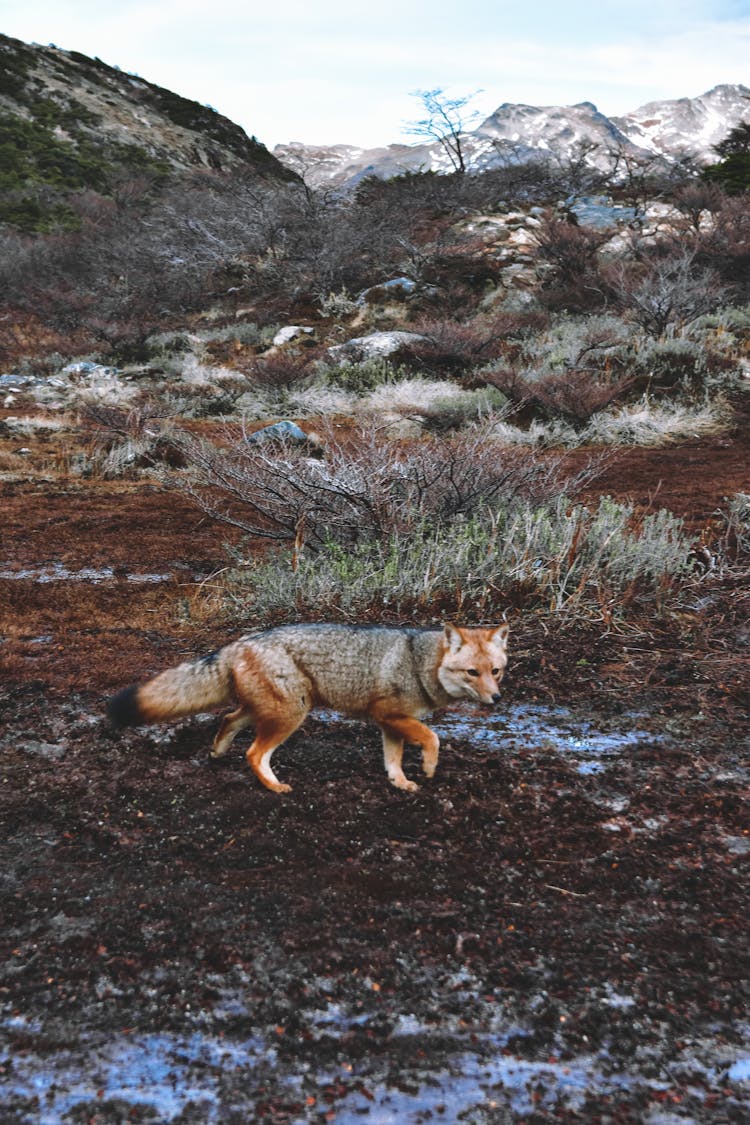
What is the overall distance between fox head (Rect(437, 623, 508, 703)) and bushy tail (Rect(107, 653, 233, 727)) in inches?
34.4

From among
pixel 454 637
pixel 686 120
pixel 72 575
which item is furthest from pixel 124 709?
pixel 686 120

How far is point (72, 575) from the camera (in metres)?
5.81

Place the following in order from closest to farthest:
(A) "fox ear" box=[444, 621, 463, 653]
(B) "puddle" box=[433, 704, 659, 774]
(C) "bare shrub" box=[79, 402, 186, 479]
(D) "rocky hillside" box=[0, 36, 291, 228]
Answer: (A) "fox ear" box=[444, 621, 463, 653]
(B) "puddle" box=[433, 704, 659, 774]
(C) "bare shrub" box=[79, 402, 186, 479]
(D) "rocky hillside" box=[0, 36, 291, 228]

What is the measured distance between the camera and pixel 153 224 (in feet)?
87.7

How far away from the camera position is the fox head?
108 inches

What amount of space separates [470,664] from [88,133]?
43.8 meters

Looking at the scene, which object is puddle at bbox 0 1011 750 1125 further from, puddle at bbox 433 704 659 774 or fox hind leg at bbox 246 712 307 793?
puddle at bbox 433 704 659 774

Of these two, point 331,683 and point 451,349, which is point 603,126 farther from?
point 331,683

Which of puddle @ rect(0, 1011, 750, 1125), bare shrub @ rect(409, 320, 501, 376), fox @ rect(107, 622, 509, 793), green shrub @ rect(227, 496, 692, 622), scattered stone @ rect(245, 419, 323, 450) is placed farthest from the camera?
bare shrub @ rect(409, 320, 501, 376)

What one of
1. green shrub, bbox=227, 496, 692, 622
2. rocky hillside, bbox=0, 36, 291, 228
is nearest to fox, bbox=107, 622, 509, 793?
green shrub, bbox=227, 496, 692, 622

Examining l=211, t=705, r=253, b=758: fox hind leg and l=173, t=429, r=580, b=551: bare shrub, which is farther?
l=173, t=429, r=580, b=551: bare shrub

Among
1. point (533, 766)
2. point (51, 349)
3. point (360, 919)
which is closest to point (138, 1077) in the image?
point (360, 919)

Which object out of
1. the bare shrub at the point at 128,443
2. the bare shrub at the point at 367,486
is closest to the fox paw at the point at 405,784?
the bare shrub at the point at 367,486

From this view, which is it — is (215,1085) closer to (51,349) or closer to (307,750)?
(307,750)
